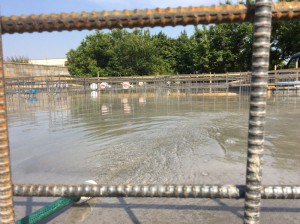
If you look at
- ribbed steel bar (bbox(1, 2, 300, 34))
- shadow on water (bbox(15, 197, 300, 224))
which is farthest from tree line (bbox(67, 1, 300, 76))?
ribbed steel bar (bbox(1, 2, 300, 34))

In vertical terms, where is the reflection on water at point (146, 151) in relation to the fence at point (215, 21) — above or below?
below

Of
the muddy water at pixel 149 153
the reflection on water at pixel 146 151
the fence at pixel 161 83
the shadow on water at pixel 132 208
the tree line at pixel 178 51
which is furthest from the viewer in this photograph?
the tree line at pixel 178 51

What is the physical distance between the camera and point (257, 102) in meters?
1.18

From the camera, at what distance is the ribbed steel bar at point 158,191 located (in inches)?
52.8

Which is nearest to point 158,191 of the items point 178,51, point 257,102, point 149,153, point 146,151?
point 257,102

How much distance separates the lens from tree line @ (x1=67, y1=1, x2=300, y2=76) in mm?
31312

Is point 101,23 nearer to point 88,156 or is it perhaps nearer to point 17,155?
point 88,156

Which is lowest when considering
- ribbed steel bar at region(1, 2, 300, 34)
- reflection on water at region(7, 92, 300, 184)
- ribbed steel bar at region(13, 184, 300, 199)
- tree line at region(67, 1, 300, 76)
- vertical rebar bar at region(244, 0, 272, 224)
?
reflection on water at region(7, 92, 300, 184)

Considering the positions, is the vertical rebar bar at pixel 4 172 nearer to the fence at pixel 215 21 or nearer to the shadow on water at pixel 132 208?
the fence at pixel 215 21

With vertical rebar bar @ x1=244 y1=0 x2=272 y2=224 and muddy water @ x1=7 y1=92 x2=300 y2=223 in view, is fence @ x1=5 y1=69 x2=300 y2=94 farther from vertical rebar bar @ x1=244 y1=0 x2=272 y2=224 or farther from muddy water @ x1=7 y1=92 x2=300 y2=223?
vertical rebar bar @ x1=244 y1=0 x2=272 y2=224

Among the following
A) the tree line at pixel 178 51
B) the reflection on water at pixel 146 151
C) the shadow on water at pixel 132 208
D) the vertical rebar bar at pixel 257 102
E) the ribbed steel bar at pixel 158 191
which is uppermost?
the tree line at pixel 178 51

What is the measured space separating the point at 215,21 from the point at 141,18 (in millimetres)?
320

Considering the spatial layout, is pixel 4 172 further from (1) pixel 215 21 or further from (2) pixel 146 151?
(2) pixel 146 151

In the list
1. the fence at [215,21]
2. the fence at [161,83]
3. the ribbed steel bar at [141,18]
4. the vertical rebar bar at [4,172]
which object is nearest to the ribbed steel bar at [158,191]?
the fence at [215,21]
